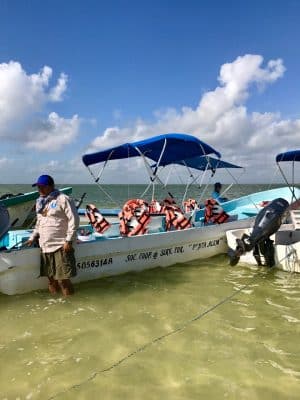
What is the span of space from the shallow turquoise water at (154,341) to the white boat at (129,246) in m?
0.28

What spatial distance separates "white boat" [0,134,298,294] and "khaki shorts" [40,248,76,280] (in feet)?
0.86

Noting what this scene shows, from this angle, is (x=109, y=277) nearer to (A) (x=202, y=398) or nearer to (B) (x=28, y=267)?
(B) (x=28, y=267)

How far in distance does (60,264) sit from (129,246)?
1.78 meters

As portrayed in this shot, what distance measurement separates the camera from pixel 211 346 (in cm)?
404

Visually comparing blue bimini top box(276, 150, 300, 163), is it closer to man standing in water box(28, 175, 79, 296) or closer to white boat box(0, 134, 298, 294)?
white boat box(0, 134, 298, 294)

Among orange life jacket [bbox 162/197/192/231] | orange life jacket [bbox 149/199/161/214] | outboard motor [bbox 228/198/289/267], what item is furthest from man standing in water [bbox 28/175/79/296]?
orange life jacket [bbox 149/199/161/214]

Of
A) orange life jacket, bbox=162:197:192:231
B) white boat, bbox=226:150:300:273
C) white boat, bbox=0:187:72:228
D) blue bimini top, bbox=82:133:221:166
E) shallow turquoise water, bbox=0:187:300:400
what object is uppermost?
blue bimini top, bbox=82:133:221:166

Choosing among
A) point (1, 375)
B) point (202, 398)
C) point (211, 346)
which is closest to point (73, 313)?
point (1, 375)

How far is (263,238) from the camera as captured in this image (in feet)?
23.6

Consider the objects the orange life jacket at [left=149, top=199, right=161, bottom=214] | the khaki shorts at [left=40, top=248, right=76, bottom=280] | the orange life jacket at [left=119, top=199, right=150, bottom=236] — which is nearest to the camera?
the khaki shorts at [left=40, top=248, right=76, bottom=280]

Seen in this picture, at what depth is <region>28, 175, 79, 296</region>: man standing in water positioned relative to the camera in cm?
532

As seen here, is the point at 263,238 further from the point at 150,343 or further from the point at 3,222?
the point at 3,222

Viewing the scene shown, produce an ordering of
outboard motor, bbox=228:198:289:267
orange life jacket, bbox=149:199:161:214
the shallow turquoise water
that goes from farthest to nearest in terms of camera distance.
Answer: orange life jacket, bbox=149:199:161:214, outboard motor, bbox=228:198:289:267, the shallow turquoise water

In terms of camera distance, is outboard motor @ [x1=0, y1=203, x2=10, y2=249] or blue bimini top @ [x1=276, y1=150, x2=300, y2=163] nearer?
outboard motor @ [x1=0, y1=203, x2=10, y2=249]
